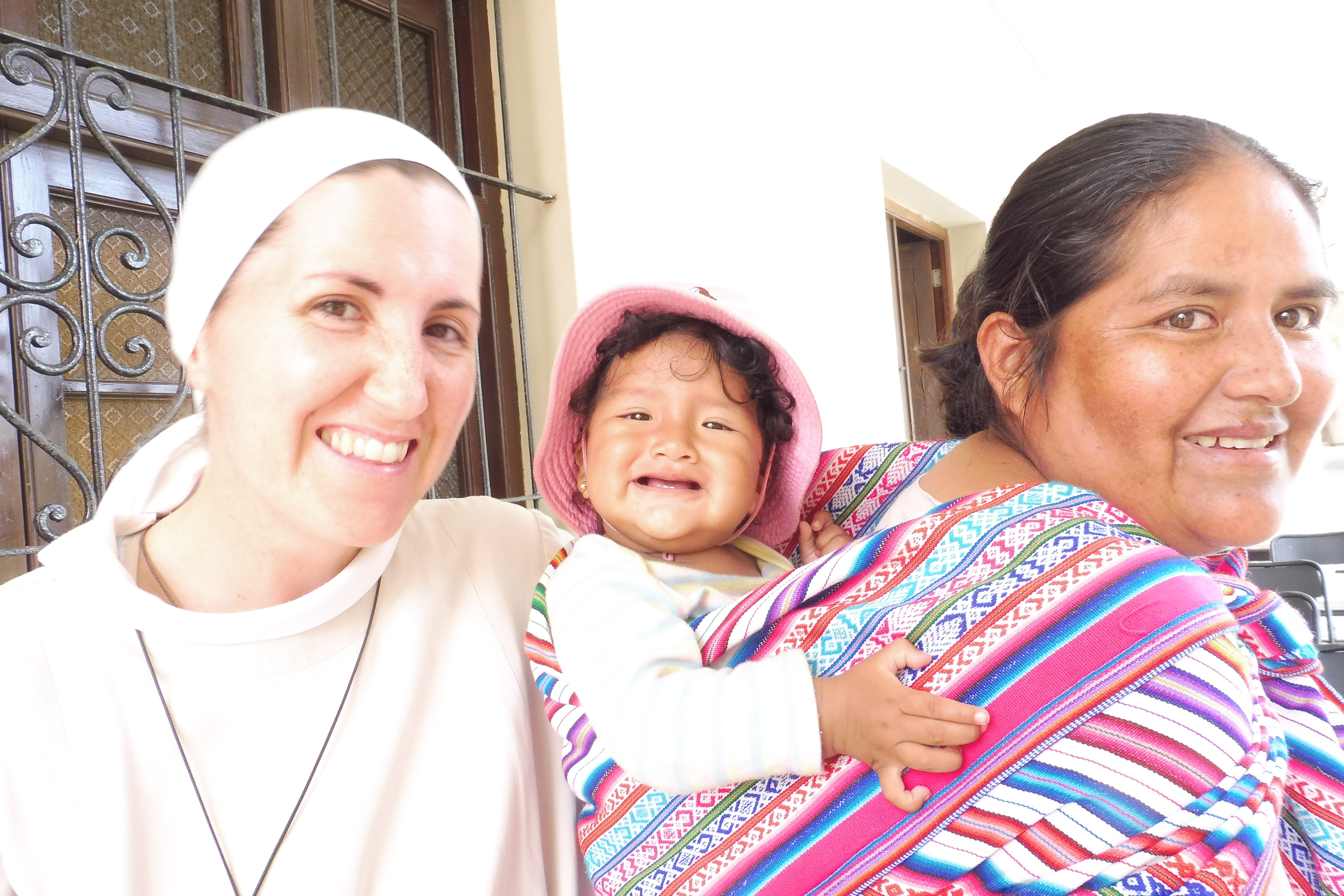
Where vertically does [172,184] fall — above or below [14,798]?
above

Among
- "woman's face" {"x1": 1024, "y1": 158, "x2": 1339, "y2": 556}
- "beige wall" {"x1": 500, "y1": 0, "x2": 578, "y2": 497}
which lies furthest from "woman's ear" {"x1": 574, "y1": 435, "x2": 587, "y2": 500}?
"beige wall" {"x1": 500, "y1": 0, "x2": 578, "y2": 497}

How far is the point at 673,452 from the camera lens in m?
1.50

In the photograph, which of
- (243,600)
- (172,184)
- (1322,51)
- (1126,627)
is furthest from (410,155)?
(1322,51)

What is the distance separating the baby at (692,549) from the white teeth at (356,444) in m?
0.33

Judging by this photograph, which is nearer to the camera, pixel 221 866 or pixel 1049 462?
pixel 221 866

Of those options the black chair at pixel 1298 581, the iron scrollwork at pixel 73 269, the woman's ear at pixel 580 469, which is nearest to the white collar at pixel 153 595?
the woman's ear at pixel 580 469

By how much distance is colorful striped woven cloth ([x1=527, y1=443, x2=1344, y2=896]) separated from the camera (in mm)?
960

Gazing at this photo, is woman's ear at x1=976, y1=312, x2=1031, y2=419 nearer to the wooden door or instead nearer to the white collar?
the white collar

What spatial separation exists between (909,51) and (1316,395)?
5.35m

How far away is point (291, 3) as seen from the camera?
2.62 meters

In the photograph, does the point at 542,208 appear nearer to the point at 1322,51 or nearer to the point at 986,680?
the point at 986,680

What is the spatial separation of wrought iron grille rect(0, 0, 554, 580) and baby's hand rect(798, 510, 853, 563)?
149 centimetres

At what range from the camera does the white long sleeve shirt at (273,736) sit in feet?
3.90

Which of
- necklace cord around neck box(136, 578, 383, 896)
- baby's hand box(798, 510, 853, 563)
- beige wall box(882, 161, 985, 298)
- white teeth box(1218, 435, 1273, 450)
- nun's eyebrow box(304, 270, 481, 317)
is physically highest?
beige wall box(882, 161, 985, 298)
